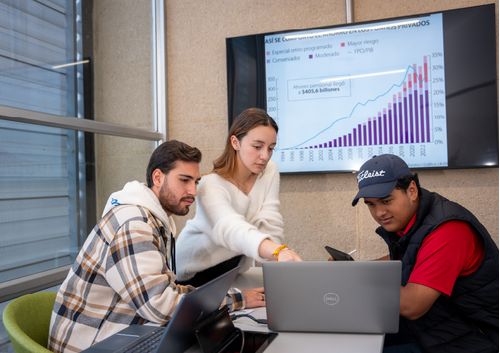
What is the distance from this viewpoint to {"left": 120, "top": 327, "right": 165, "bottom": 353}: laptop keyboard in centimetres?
113

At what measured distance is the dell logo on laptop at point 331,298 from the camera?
52.1 inches

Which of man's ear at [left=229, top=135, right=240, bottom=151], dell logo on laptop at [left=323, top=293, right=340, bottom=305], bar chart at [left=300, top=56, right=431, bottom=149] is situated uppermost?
bar chart at [left=300, top=56, right=431, bottom=149]

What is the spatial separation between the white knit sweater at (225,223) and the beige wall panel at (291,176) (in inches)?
30.5

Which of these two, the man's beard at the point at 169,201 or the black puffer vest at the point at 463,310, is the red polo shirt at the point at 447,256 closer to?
the black puffer vest at the point at 463,310

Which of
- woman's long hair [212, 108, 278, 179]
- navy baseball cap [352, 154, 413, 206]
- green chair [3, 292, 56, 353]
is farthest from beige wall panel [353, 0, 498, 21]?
green chair [3, 292, 56, 353]

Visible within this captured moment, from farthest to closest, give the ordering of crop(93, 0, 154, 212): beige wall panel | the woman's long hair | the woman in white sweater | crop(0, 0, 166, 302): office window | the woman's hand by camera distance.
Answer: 1. crop(93, 0, 154, 212): beige wall panel
2. crop(0, 0, 166, 302): office window
3. the woman's long hair
4. the woman in white sweater
5. the woman's hand

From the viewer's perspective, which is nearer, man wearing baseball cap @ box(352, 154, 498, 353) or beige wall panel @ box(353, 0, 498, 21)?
man wearing baseball cap @ box(352, 154, 498, 353)

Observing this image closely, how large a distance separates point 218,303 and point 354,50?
1.98m

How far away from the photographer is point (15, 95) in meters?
2.20

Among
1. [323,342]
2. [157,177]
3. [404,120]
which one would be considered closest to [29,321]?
[157,177]

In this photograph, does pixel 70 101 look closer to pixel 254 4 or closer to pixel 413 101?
pixel 254 4

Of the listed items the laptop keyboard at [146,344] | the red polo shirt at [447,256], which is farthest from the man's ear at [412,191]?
the laptop keyboard at [146,344]

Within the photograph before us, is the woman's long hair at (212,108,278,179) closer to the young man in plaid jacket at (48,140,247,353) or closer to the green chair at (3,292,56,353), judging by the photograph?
the young man in plaid jacket at (48,140,247,353)

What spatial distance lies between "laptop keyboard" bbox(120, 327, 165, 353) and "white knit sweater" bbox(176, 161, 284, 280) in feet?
1.73
